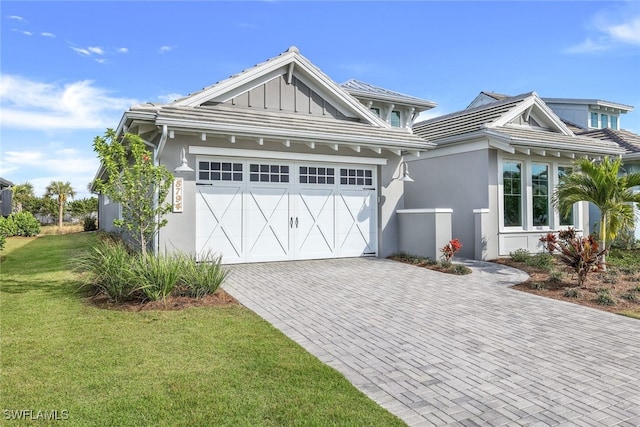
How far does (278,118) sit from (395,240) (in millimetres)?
5266

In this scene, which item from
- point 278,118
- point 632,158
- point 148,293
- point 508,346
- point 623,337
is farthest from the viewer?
point 632,158

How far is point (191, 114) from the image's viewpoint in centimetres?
1017

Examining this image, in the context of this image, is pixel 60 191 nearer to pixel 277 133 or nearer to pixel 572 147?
pixel 277 133

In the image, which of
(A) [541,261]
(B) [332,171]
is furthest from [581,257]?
(B) [332,171]

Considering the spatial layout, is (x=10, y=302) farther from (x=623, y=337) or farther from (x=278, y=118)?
(x=623, y=337)

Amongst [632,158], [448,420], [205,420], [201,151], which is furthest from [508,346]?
[632,158]

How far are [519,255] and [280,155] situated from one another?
773 cm

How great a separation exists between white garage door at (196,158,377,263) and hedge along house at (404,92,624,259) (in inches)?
118

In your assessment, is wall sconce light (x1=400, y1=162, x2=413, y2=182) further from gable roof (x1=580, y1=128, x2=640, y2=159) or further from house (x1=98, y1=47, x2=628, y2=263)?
gable roof (x1=580, y1=128, x2=640, y2=159)

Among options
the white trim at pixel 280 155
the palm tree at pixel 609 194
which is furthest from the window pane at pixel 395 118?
the palm tree at pixel 609 194

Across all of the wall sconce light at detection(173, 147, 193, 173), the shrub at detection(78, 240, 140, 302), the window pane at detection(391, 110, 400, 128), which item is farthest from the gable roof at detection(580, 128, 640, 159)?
the shrub at detection(78, 240, 140, 302)

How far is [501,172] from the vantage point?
43.2 ft

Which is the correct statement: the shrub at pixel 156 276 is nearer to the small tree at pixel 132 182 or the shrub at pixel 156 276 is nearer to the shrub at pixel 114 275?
the shrub at pixel 114 275

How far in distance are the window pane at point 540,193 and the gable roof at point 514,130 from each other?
0.85 m
